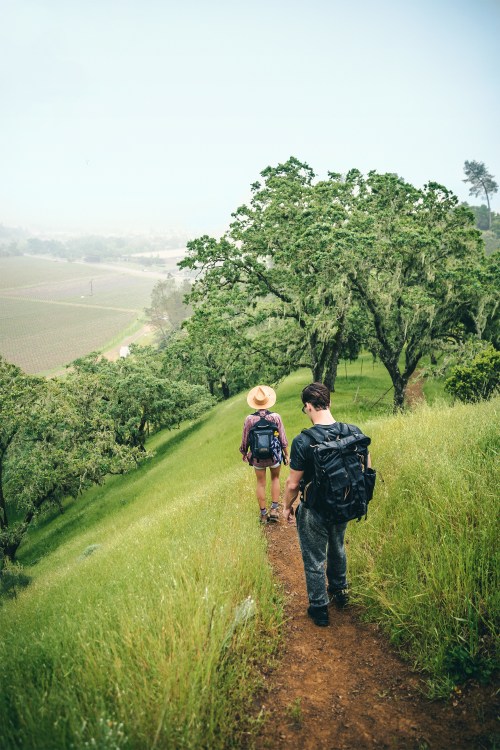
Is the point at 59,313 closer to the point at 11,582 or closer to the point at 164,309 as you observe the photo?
the point at 164,309

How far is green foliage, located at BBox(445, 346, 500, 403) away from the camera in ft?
44.9

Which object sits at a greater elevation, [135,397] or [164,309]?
[164,309]

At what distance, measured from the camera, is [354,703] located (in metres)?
3.32

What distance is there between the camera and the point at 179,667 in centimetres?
300

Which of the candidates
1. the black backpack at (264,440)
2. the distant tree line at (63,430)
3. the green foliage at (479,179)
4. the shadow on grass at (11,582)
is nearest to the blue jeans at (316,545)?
the black backpack at (264,440)

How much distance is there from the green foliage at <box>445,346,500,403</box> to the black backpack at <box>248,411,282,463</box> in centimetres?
972

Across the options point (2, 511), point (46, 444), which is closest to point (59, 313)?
point (2, 511)

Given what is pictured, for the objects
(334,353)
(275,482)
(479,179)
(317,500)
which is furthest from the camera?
(479,179)

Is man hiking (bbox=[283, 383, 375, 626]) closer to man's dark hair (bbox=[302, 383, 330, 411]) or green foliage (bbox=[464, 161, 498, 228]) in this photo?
man's dark hair (bbox=[302, 383, 330, 411])

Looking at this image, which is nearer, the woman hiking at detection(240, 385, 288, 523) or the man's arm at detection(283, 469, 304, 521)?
the man's arm at detection(283, 469, 304, 521)

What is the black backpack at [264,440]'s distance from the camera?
21.8 ft

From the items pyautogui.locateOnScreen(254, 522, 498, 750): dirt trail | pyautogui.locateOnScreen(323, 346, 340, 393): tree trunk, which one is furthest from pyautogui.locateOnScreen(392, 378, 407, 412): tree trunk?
pyautogui.locateOnScreen(254, 522, 498, 750): dirt trail

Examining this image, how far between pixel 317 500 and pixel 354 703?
5.57 feet

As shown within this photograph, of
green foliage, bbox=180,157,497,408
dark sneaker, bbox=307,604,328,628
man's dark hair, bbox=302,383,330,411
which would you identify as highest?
green foliage, bbox=180,157,497,408
